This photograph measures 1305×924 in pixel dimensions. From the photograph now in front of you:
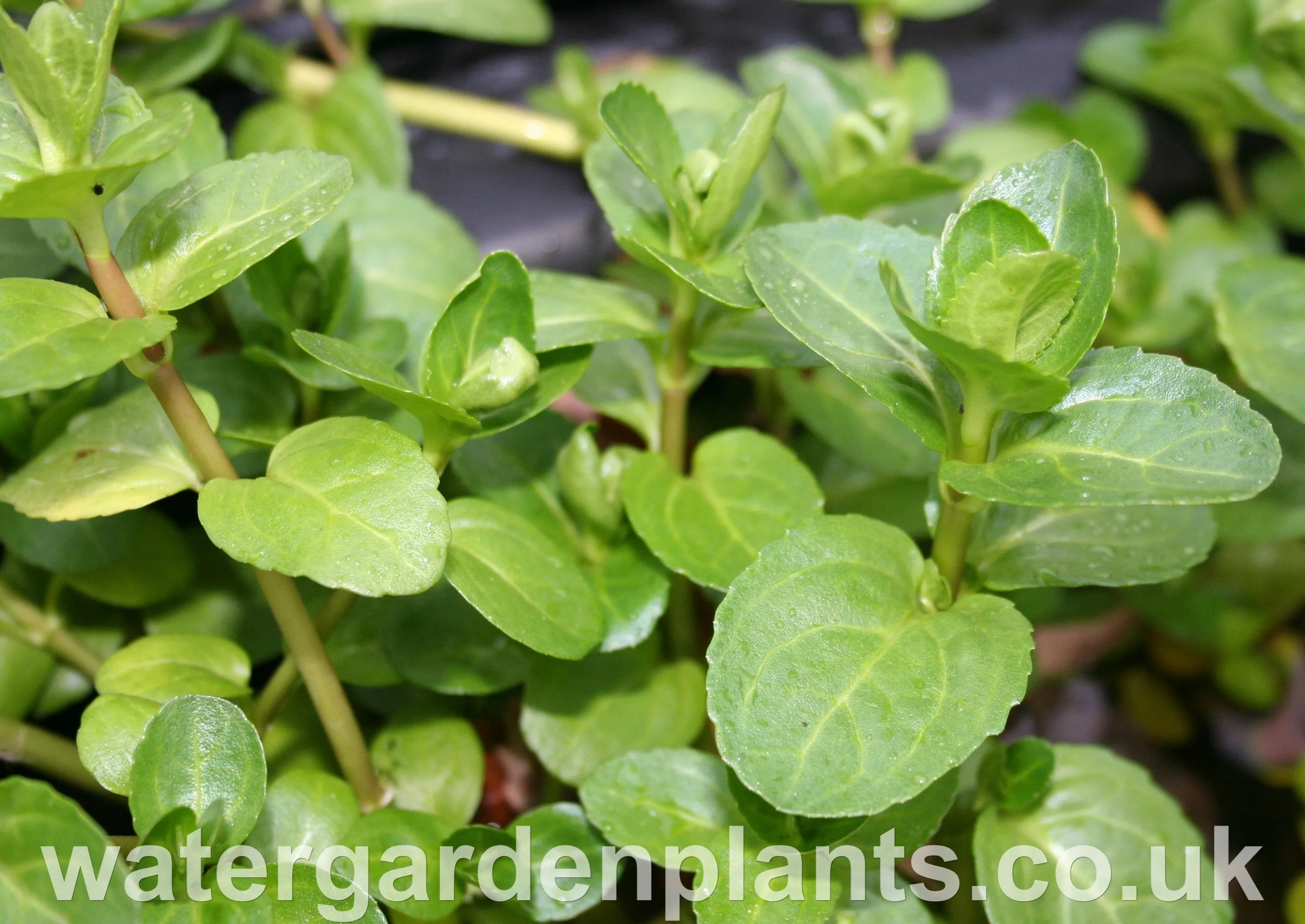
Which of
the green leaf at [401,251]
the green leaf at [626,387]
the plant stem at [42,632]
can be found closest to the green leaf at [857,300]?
the green leaf at [626,387]

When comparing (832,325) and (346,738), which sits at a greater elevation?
(832,325)

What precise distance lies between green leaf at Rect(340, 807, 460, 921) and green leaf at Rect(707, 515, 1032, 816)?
0.24 meters

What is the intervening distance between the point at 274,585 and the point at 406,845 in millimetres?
197

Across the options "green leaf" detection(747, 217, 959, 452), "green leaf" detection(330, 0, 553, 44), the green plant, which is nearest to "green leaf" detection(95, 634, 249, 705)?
the green plant

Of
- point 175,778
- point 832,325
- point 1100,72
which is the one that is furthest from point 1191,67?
point 175,778

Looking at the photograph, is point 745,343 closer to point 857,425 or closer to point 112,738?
point 857,425

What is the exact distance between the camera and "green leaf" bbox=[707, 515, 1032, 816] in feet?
1.93

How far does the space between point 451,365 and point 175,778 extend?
301 mm

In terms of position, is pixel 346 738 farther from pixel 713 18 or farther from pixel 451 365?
pixel 713 18

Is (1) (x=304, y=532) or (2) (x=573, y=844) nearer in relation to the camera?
(1) (x=304, y=532)

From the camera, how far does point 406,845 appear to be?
2.39ft

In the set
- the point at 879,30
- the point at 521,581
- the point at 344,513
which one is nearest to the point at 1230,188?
the point at 879,30

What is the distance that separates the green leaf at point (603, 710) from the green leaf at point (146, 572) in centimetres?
30

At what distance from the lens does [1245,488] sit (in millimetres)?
584
